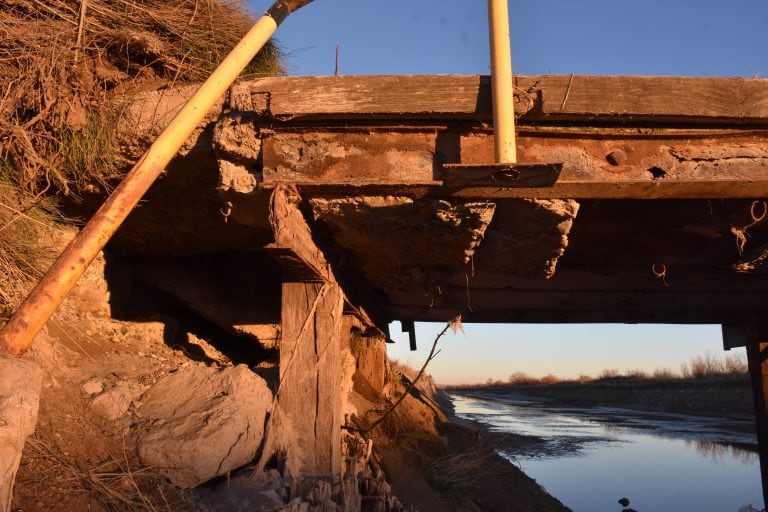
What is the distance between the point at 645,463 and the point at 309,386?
11569 mm

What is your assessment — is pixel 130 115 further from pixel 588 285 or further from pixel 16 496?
pixel 588 285

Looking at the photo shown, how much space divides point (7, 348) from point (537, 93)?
2790mm

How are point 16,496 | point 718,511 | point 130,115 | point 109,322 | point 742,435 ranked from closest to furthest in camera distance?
point 16,496 < point 130,115 < point 109,322 < point 718,511 < point 742,435

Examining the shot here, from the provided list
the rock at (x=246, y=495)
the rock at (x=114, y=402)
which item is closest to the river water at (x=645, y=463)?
the rock at (x=246, y=495)

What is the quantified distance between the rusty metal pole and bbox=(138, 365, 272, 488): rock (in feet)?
2.70

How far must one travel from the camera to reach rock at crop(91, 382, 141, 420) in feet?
11.5

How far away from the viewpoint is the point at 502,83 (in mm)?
3330

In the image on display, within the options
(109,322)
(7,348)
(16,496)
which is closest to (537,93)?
(7,348)

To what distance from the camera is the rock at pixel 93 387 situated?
3.63m

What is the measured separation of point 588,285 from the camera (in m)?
5.41

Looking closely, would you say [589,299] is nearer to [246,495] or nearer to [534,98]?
[534,98]

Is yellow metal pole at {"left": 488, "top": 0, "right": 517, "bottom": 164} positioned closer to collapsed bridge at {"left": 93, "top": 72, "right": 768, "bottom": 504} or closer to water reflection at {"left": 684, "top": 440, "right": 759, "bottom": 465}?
collapsed bridge at {"left": 93, "top": 72, "right": 768, "bottom": 504}

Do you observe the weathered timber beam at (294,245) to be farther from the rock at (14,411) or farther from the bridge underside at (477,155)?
the rock at (14,411)

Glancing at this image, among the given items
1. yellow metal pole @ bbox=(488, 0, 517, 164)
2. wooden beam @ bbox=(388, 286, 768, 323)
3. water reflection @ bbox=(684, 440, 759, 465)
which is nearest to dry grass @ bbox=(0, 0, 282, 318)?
yellow metal pole @ bbox=(488, 0, 517, 164)
